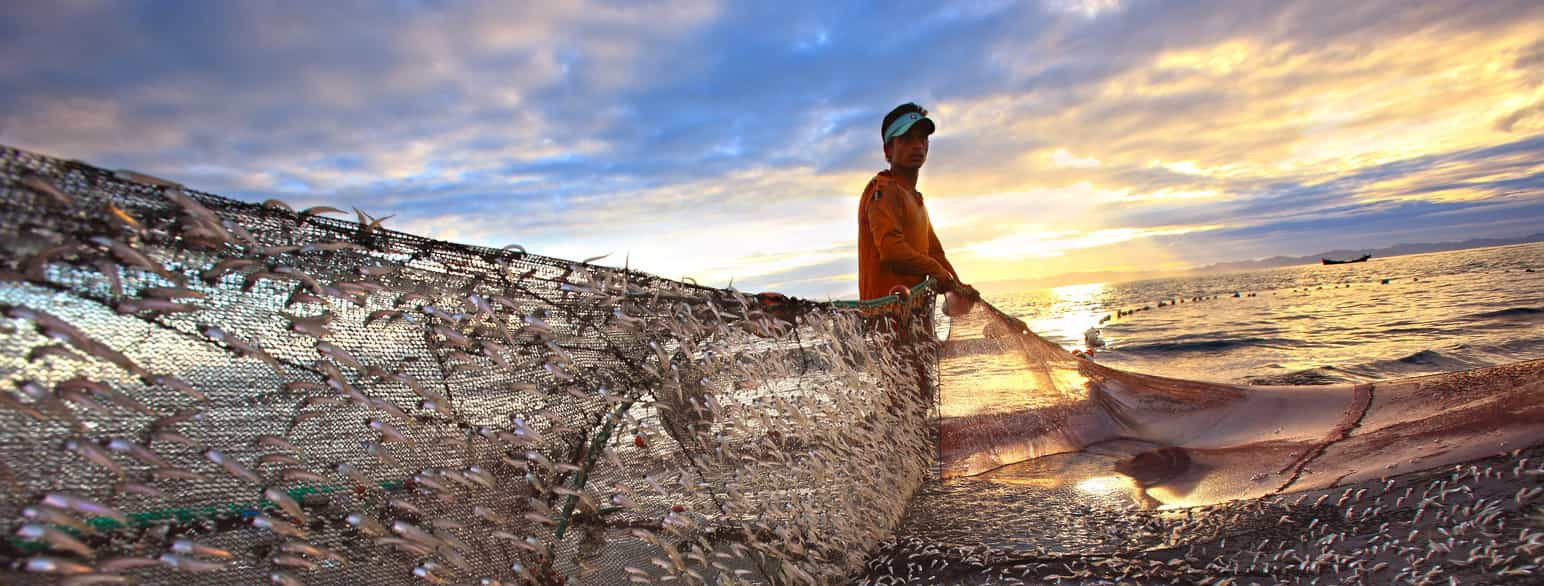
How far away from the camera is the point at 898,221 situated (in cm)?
525

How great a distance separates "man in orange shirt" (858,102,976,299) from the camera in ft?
16.8

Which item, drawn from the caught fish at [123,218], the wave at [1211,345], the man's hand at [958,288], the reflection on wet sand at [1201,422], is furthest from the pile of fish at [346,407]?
the wave at [1211,345]

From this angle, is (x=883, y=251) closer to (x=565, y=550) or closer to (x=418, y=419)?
(x=565, y=550)

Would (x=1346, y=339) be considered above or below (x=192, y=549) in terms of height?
below

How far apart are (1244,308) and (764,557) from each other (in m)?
35.5

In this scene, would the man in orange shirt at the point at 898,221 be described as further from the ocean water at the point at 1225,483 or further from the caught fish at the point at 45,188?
the caught fish at the point at 45,188

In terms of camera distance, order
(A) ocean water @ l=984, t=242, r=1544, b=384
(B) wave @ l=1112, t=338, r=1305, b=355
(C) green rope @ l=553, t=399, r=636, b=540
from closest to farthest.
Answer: (C) green rope @ l=553, t=399, r=636, b=540, (A) ocean water @ l=984, t=242, r=1544, b=384, (B) wave @ l=1112, t=338, r=1305, b=355

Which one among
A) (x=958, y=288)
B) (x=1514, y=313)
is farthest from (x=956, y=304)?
(x=1514, y=313)

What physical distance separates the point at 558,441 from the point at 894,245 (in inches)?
131

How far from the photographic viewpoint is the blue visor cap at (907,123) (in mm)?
5395

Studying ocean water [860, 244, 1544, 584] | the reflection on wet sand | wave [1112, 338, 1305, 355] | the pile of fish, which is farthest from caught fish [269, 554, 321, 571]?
wave [1112, 338, 1305, 355]

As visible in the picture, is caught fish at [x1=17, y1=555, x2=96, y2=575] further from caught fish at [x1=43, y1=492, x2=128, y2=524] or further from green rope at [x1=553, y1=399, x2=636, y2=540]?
green rope at [x1=553, y1=399, x2=636, y2=540]

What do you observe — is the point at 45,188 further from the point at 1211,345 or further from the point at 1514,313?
the point at 1514,313

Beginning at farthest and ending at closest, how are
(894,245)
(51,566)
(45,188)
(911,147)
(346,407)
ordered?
(911,147) < (894,245) < (346,407) < (45,188) < (51,566)
